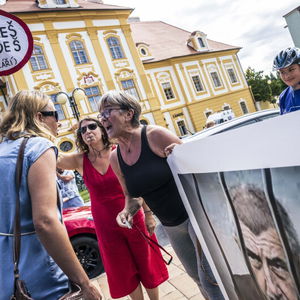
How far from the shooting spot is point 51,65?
20.5 meters

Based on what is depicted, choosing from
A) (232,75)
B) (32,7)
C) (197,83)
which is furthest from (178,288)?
(232,75)

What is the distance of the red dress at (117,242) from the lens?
7.46 ft

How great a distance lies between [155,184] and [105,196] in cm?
72

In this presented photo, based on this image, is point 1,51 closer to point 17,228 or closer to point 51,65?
point 17,228

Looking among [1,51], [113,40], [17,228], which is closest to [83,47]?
[113,40]

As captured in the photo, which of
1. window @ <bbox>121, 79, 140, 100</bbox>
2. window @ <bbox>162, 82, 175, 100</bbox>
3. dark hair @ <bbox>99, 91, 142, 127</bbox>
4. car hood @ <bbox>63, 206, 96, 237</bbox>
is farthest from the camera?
window @ <bbox>162, 82, 175, 100</bbox>

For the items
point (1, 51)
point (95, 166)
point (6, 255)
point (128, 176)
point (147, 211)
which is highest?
point (1, 51)

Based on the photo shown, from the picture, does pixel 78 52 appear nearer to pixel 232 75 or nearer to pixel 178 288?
pixel 232 75

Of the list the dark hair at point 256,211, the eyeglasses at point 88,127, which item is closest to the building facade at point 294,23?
the eyeglasses at point 88,127

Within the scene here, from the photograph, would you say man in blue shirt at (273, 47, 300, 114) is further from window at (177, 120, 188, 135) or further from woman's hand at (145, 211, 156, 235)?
window at (177, 120, 188, 135)

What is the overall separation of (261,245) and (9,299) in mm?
1066

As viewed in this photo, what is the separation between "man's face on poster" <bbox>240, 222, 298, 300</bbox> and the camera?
0.80 metres

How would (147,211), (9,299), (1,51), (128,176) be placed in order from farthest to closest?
(1,51)
(147,211)
(128,176)
(9,299)

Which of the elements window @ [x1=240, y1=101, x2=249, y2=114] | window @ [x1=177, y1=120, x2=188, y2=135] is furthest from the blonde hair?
window @ [x1=240, y1=101, x2=249, y2=114]
